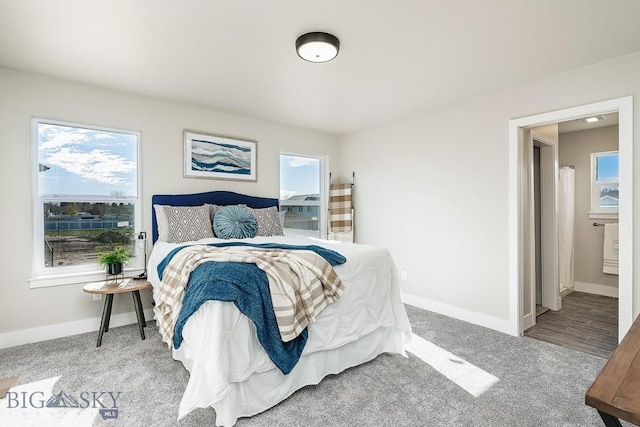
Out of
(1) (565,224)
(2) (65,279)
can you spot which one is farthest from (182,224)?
(1) (565,224)

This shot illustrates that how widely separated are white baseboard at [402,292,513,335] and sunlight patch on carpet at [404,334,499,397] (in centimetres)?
88

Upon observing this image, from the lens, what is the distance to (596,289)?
4.72 meters

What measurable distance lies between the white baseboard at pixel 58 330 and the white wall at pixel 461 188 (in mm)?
3297

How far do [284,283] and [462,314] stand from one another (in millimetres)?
2555

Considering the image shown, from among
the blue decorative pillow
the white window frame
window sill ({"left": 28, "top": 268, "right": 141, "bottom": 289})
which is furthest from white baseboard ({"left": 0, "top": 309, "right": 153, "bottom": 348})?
the white window frame

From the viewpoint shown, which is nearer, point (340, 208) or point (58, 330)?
point (58, 330)

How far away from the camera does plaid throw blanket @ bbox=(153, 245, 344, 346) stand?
6.55 ft

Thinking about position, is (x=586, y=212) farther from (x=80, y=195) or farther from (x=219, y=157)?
(x=80, y=195)

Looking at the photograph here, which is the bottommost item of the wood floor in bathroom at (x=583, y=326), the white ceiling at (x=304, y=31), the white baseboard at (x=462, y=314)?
the wood floor in bathroom at (x=583, y=326)

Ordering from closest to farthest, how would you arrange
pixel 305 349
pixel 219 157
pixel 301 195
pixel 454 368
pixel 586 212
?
pixel 305 349 < pixel 454 368 < pixel 219 157 < pixel 586 212 < pixel 301 195

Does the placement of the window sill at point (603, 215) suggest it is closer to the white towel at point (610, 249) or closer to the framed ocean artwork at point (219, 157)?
the white towel at point (610, 249)

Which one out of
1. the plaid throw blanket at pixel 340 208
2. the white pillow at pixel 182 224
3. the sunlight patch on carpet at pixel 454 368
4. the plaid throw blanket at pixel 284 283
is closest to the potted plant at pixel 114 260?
the white pillow at pixel 182 224

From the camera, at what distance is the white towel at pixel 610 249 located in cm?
443

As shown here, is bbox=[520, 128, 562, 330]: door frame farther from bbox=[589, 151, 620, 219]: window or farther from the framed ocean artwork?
the framed ocean artwork
